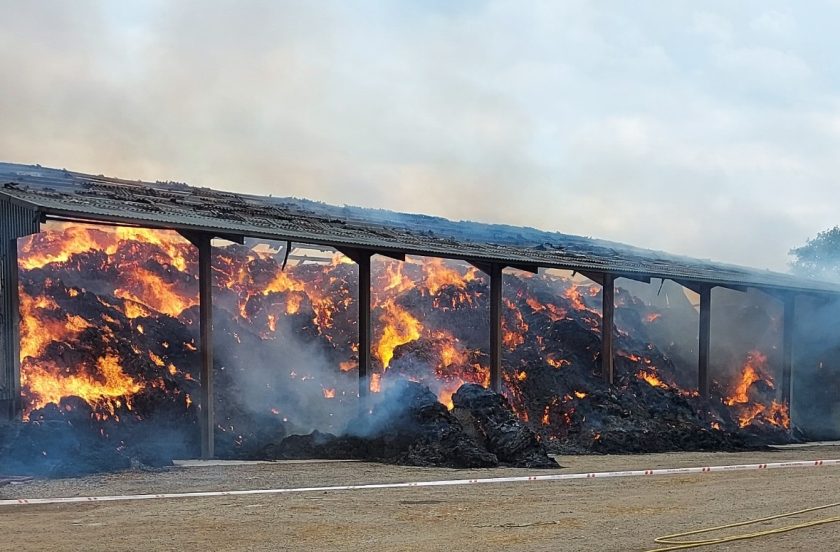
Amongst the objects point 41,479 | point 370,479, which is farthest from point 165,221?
point 370,479

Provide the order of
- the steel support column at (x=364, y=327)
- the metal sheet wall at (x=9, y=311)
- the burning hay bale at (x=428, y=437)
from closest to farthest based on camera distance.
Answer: the metal sheet wall at (x=9, y=311) → the burning hay bale at (x=428, y=437) → the steel support column at (x=364, y=327)

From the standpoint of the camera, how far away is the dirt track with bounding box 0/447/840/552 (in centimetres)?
780

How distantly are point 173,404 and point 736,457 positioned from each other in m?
12.0

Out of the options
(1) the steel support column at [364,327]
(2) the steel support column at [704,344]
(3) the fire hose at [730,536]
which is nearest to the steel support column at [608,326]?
(2) the steel support column at [704,344]

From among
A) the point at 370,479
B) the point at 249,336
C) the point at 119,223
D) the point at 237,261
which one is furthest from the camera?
the point at 237,261

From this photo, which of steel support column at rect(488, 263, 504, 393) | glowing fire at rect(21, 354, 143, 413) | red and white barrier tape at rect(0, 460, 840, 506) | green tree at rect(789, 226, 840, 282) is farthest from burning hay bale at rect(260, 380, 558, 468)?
green tree at rect(789, 226, 840, 282)

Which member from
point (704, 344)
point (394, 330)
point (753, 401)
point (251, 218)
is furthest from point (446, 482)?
point (753, 401)

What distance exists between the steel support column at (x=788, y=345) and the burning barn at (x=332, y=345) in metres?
0.12

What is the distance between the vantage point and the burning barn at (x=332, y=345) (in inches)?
591

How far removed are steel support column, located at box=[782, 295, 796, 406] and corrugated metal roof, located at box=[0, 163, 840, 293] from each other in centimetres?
60

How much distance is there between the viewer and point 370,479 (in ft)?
42.1

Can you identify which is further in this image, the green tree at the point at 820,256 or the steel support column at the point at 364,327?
the green tree at the point at 820,256

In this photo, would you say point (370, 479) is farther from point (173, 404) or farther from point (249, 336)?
point (249, 336)

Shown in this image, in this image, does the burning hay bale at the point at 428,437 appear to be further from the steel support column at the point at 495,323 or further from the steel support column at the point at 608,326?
the steel support column at the point at 608,326
